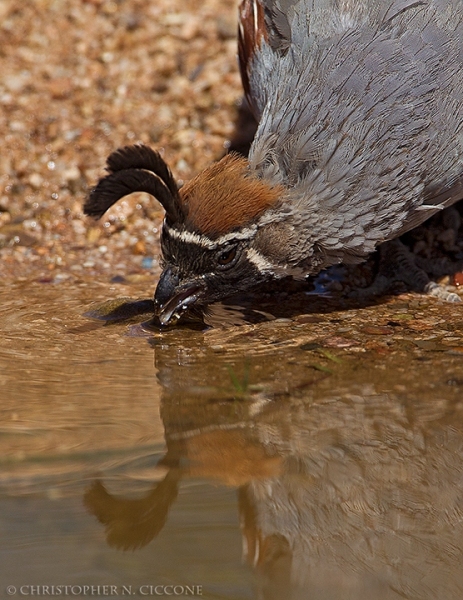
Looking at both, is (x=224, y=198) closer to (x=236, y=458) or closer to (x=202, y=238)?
(x=202, y=238)

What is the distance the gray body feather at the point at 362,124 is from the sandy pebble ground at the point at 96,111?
1609 millimetres

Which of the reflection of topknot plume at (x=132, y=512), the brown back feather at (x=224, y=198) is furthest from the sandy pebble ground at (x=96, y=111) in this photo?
the reflection of topknot plume at (x=132, y=512)

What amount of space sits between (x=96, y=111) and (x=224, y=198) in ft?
9.56

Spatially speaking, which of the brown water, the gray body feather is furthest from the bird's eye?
the brown water

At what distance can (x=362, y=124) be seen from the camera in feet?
15.1

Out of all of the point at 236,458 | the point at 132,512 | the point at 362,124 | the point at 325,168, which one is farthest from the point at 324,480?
the point at 362,124

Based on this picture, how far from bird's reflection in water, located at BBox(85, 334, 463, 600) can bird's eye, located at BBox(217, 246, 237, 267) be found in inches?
29.3

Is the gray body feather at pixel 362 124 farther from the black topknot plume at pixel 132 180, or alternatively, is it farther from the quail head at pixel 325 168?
the black topknot plume at pixel 132 180

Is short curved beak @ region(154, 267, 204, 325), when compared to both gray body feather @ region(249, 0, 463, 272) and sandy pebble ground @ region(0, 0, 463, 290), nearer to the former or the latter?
gray body feather @ region(249, 0, 463, 272)

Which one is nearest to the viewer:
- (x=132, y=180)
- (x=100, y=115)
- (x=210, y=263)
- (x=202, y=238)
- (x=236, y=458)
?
(x=236, y=458)

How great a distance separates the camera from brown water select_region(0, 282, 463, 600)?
8.99 feet

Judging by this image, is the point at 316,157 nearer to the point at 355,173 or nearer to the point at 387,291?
the point at 355,173

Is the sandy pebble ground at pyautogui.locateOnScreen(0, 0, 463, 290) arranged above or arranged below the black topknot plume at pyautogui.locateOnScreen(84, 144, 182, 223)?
above

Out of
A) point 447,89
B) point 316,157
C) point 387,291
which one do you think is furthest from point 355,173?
point 387,291
